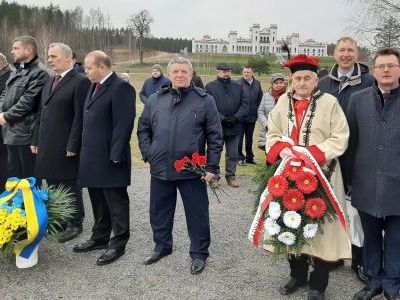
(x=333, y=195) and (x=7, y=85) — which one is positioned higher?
(x=7, y=85)

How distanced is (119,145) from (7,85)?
2.16 m

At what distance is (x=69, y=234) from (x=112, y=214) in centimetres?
88

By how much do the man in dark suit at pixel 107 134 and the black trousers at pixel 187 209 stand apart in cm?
37

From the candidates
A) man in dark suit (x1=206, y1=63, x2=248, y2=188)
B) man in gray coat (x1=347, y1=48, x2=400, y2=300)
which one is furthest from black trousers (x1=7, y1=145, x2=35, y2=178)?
man in gray coat (x1=347, y1=48, x2=400, y2=300)

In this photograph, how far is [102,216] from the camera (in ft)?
17.0

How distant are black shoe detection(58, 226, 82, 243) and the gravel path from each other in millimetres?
69

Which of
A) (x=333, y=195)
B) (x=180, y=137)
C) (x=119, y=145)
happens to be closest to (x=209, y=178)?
(x=180, y=137)

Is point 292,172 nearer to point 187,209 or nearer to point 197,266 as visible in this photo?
point 187,209

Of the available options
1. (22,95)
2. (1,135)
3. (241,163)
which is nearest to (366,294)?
(22,95)

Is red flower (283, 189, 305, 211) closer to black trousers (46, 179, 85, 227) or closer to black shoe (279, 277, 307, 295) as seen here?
black shoe (279, 277, 307, 295)

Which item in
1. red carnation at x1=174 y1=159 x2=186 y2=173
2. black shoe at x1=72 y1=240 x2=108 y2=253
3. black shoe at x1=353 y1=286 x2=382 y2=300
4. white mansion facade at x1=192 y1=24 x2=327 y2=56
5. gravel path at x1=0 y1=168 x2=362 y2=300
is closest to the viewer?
black shoe at x1=353 y1=286 x2=382 y2=300

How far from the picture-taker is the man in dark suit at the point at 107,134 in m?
4.69

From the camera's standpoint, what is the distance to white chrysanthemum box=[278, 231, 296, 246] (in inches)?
142

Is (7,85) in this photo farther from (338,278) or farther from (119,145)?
(338,278)
